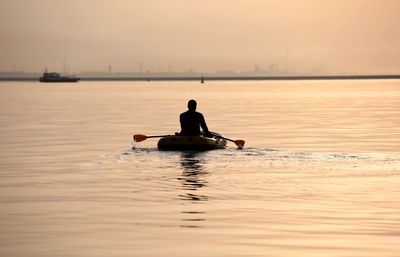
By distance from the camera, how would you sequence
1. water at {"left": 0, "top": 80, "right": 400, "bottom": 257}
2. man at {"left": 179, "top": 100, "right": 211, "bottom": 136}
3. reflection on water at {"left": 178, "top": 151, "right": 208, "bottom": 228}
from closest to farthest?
water at {"left": 0, "top": 80, "right": 400, "bottom": 257}
reflection on water at {"left": 178, "top": 151, "right": 208, "bottom": 228}
man at {"left": 179, "top": 100, "right": 211, "bottom": 136}

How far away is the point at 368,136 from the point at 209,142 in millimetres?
15422

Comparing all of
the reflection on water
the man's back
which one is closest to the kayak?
the reflection on water

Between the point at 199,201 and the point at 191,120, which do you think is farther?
the point at 191,120

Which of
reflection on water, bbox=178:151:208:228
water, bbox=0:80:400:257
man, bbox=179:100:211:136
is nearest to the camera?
water, bbox=0:80:400:257

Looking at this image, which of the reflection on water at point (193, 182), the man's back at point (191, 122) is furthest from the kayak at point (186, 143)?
the man's back at point (191, 122)

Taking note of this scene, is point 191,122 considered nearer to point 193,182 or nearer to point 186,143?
point 186,143

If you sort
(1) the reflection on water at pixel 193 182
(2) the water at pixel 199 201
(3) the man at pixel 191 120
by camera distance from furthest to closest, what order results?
1. (3) the man at pixel 191 120
2. (1) the reflection on water at pixel 193 182
3. (2) the water at pixel 199 201

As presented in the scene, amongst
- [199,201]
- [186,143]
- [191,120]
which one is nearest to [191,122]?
[191,120]

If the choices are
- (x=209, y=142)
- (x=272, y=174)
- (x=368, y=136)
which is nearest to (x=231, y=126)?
(x=368, y=136)

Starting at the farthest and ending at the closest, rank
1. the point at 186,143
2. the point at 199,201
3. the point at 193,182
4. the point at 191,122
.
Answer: the point at 191,122 → the point at 186,143 → the point at 193,182 → the point at 199,201

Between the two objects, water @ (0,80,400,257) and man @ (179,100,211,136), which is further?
man @ (179,100,211,136)

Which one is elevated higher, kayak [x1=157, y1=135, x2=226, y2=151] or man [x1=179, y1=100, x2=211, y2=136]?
man [x1=179, y1=100, x2=211, y2=136]

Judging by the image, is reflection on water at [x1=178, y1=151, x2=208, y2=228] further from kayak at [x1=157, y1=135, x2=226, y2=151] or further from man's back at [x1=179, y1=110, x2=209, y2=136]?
man's back at [x1=179, y1=110, x2=209, y2=136]

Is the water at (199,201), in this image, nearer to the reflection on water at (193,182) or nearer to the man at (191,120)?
the reflection on water at (193,182)
